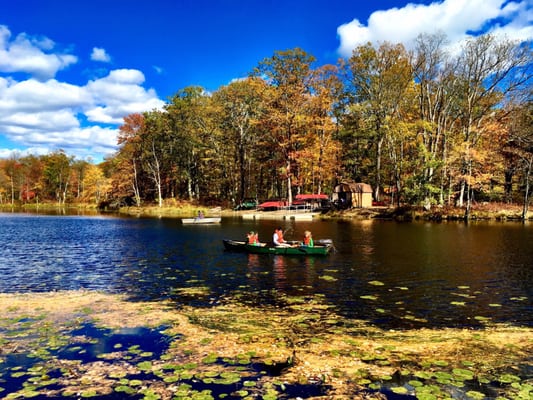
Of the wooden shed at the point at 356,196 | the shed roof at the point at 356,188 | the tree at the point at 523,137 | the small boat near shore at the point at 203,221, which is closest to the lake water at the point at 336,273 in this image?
the small boat near shore at the point at 203,221

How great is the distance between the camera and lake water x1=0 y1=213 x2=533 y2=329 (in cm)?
1717

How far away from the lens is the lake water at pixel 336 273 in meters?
17.2

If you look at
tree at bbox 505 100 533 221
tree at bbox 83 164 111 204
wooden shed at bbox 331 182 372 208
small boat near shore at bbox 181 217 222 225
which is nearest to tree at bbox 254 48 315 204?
wooden shed at bbox 331 182 372 208

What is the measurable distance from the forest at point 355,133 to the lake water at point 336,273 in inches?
1065

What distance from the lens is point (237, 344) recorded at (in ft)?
40.3

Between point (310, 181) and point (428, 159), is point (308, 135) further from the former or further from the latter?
point (428, 159)

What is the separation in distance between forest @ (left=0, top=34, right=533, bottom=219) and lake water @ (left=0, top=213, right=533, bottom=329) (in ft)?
88.8

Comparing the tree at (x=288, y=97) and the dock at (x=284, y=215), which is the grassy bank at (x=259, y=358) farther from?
the tree at (x=288, y=97)

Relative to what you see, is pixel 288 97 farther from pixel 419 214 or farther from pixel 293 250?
pixel 293 250

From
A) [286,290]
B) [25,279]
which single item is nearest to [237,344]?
[286,290]

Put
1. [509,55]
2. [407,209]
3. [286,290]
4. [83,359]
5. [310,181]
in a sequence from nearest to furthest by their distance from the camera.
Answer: [83,359], [286,290], [509,55], [407,209], [310,181]

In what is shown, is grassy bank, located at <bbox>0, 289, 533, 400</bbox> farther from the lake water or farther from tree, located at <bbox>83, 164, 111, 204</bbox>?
tree, located at <bbox>83, 164, 111, 204</bbox>

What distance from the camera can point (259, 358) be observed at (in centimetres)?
1124

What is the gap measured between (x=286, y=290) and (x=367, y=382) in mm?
10602
